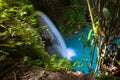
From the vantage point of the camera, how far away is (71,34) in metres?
8.61

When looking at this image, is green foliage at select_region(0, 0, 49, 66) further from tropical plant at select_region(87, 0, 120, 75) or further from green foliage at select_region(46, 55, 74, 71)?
tropical plant at select_region(87, 0, 120, 75)

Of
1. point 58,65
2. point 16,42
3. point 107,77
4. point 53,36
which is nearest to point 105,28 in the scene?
point 107,77

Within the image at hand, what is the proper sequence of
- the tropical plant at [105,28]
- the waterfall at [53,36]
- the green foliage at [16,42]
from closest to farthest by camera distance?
the green foliage at [16,42] → the tropical plant at [105,28] → the waterfall at [53,36]

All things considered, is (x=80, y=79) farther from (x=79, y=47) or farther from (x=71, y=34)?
(x=71, y=34)

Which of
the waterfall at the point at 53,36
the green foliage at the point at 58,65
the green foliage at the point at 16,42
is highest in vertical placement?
the green foliage at the point at 16,42

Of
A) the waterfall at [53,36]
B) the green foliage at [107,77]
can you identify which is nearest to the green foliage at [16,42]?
the green foliage at [107,77]

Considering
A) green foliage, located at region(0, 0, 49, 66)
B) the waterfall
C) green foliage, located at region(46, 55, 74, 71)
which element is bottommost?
the waterfall

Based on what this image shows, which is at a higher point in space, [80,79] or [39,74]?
[39,74]

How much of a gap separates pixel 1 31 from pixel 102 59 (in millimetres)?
1351

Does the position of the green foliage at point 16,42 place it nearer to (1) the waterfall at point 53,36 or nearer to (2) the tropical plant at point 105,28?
(2) the tropical plant at point 105,28

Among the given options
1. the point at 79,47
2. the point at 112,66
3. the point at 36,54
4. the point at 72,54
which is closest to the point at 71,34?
the point at 79,47

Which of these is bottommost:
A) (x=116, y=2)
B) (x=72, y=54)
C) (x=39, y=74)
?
(x=72, y=54)

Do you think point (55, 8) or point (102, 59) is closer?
point (102, 59)

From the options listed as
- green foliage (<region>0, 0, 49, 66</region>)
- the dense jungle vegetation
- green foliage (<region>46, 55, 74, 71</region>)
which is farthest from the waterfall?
green foliage (<region>0, 0, 49, 66</region>)
